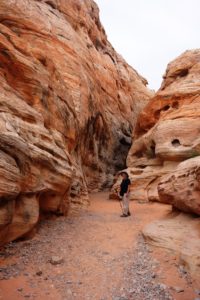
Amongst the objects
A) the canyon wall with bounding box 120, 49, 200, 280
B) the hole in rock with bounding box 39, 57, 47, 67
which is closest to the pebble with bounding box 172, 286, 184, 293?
the canyon wall with bounding box 120, 49, 200, 280

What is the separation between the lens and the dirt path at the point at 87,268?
5055 mm

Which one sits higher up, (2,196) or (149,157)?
(149,157)

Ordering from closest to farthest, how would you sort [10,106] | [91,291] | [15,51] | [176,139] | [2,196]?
[91,291] < [2,196] < [10,106] < [15,51] < [176,139]

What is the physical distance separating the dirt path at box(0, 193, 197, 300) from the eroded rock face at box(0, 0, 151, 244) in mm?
865

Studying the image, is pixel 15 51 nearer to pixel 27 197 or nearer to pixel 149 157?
pixel 27 197

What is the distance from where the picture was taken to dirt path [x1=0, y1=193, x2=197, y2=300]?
5.05m

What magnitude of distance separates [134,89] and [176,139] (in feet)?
67.5

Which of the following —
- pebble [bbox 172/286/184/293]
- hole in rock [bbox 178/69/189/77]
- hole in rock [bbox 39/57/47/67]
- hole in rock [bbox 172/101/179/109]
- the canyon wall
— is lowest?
pebble [bbox 172/286/184/293]

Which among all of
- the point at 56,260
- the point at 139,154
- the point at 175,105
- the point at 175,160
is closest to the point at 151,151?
the point at 139,154

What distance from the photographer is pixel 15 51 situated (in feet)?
31.6

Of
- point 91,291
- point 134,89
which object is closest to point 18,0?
point 91,291

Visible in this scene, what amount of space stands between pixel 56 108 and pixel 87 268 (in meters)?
7.48

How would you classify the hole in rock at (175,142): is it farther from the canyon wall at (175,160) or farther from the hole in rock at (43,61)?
the hole in rock at (43,61)

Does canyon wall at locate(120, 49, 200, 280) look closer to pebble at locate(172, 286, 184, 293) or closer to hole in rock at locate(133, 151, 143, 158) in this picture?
hole in rock at locate(133, 151, 143, 158)
